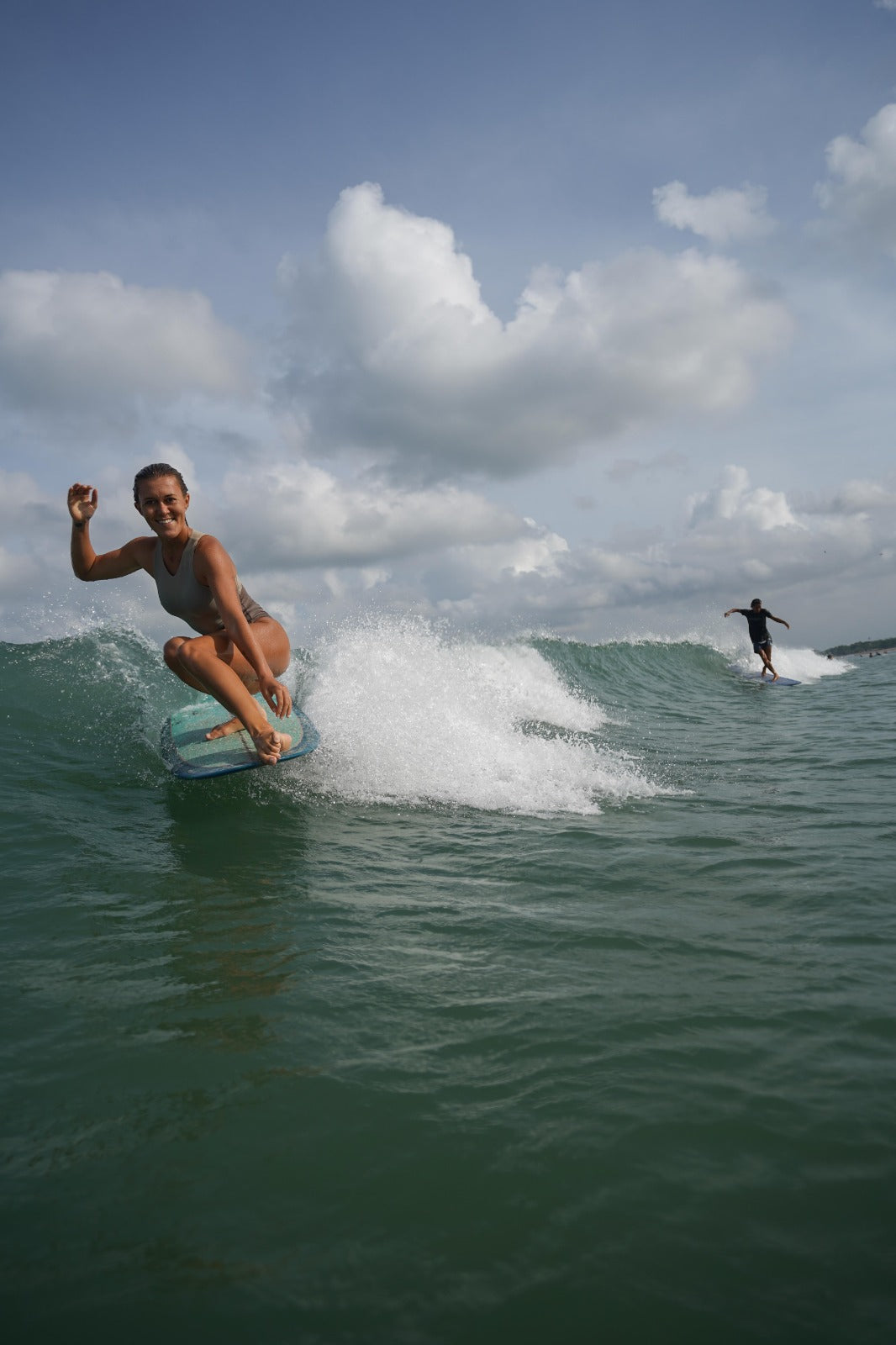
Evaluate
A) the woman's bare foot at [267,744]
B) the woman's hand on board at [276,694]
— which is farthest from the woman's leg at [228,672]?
the woman's hand on board at [276,694]

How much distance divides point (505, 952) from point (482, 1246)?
162cm

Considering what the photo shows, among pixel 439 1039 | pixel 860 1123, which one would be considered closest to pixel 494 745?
pixel 439 1039

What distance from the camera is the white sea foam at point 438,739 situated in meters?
6.67

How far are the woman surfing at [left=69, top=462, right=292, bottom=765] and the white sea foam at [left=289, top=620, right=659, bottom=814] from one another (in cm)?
167

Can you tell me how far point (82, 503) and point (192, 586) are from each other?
942 millimetres

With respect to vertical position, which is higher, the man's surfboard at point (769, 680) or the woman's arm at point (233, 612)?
the woman's arm at point (233, 612)

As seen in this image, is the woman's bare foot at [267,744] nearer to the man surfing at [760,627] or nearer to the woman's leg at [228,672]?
the woman's leg at [228,672]

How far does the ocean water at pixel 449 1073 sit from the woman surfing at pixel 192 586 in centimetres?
102

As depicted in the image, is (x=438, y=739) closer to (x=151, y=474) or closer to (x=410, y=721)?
(x=410, y=721)

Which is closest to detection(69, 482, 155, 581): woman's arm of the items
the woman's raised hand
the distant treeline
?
the woman's raised hand

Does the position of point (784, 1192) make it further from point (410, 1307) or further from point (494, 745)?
point (494, 745)

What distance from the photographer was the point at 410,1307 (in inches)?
66.1

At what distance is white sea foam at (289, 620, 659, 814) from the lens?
667 centimetres

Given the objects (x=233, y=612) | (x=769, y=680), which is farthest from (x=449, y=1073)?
(x=769, y=680)
